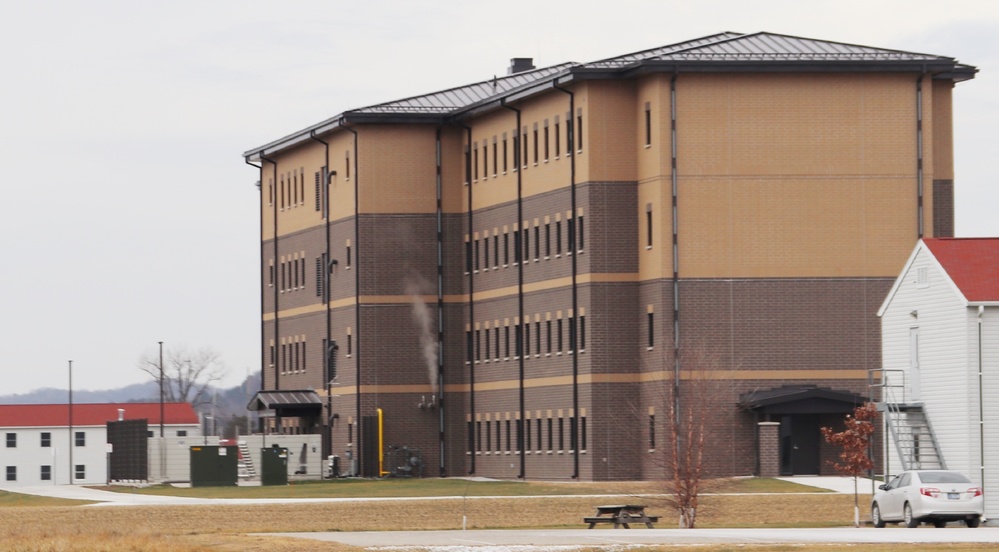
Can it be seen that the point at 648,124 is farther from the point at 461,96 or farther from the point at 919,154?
the point at 461,96

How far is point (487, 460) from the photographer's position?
9388cm

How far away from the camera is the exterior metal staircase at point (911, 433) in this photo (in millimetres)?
63250

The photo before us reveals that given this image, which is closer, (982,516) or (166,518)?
(982,516)

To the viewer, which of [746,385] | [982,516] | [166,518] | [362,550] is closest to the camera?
[362,550]

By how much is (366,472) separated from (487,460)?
17.8 feet

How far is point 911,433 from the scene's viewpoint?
6372cm

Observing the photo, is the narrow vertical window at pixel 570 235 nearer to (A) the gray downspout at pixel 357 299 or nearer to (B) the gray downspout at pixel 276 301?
(A) the gray downspout at pixel 357 299

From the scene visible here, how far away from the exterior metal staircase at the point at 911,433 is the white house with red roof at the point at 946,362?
0.09ft

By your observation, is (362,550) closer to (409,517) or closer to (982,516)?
(982,516)

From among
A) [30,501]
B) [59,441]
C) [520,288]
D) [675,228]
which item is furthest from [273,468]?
[59,441]

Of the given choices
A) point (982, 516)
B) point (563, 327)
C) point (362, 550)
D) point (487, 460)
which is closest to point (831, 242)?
point (563, 327)

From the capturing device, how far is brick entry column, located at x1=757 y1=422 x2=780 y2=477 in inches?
3152

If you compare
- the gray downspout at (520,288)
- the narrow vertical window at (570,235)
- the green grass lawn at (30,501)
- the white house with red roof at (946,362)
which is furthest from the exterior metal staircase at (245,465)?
Answer: the white house with red roof at (946,362)

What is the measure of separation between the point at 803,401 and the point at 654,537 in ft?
107
